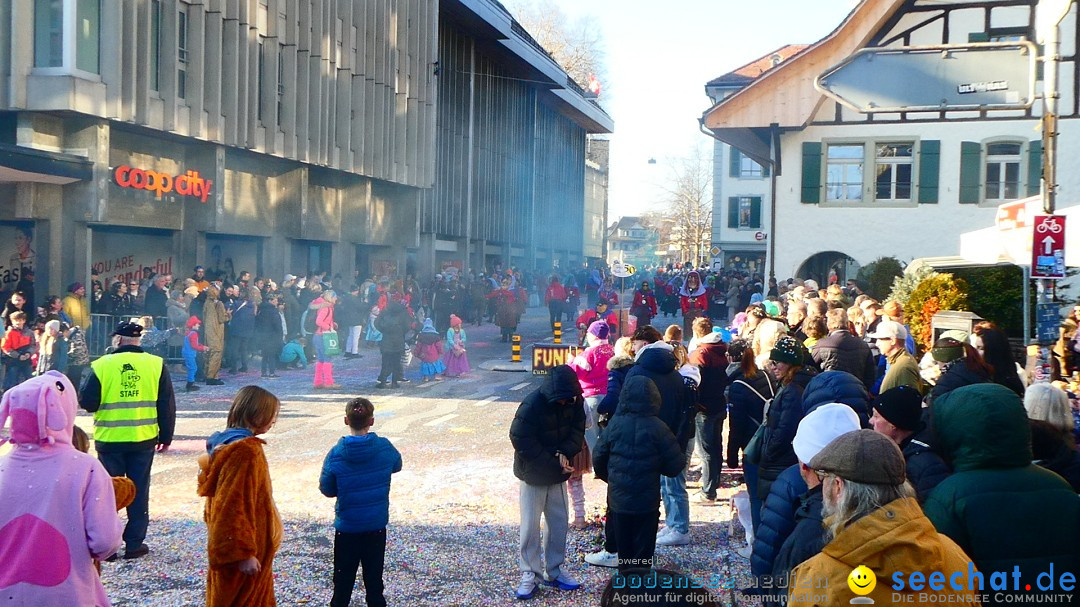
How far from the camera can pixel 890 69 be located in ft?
22.3

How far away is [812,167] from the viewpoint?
26594mm

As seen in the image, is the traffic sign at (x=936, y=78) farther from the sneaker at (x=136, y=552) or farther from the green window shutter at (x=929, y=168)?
the green window shutter at (x=929, y=168)

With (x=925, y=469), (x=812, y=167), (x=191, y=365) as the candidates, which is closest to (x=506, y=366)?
(x=191, y=365)

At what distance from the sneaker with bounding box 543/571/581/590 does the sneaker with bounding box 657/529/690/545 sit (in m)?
1.25

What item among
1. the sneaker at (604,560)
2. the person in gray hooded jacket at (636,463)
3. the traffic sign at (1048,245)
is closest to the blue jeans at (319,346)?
the sneaker at (604,560)

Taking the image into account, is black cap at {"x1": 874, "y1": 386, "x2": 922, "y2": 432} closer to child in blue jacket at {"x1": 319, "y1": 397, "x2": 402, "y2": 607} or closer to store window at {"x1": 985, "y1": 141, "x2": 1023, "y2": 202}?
child in blue jacket at {"x1": 319, "y1": 397, "x2": 402, "y2": 607}

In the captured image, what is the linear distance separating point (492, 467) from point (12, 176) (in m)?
13.4

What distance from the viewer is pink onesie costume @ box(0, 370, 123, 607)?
4301 mm

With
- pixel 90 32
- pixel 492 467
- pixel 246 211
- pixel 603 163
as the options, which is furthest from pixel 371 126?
pixel 603 163

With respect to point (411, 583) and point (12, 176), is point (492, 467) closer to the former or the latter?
point (411, 583)

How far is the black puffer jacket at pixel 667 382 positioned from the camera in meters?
7.41

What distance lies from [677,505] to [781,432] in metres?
2.29

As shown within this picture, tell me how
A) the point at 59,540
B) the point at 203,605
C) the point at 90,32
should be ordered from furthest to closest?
the point at 90,32, the point at 203,605, the point at 59,540

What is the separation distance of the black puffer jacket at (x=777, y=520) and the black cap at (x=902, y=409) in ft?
2.11
